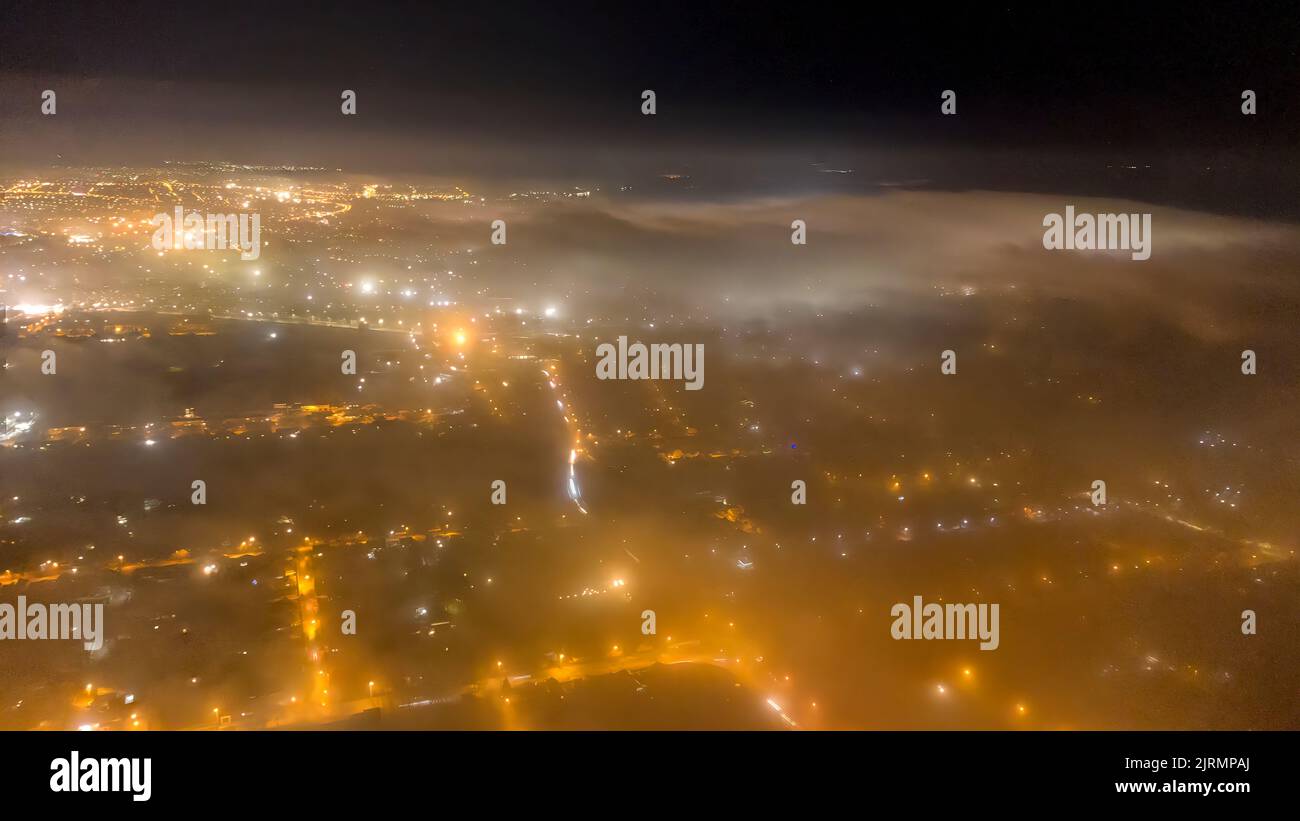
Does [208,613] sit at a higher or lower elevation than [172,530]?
lower

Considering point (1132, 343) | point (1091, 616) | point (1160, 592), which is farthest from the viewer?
point (1132, 343)

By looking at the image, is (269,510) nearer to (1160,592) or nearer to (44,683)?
(44,683)

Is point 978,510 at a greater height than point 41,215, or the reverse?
point 41,215

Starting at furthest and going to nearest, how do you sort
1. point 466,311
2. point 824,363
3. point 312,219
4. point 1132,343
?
1. point 312,219
2. point 466,311
3. point 824,363
4. point 1132,343

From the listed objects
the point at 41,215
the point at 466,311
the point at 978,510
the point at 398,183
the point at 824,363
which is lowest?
the point at 978,510

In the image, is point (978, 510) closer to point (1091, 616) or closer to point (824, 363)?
point (1091, 616)

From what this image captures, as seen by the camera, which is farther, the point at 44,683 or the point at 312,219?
the point at 312,219
